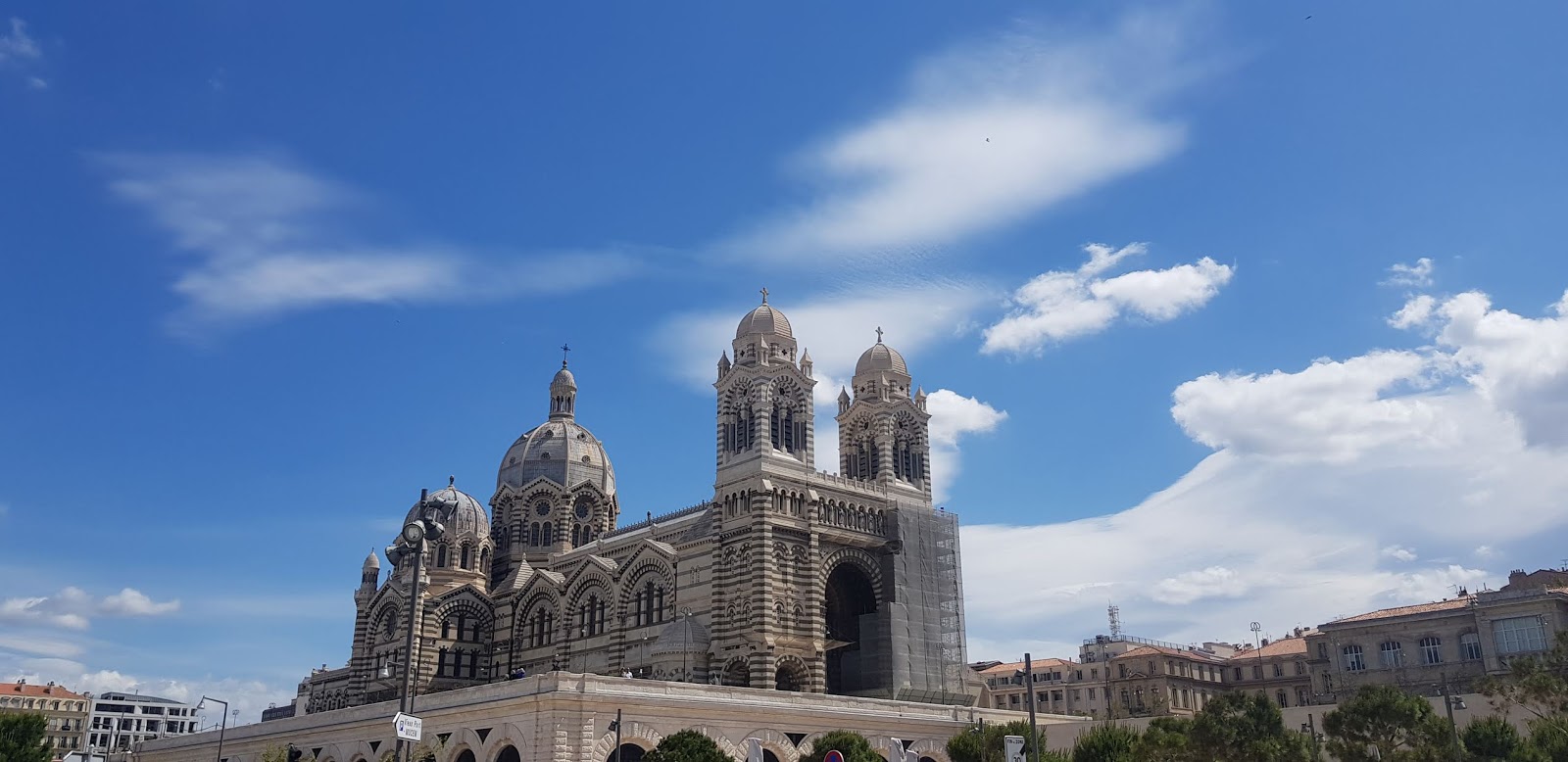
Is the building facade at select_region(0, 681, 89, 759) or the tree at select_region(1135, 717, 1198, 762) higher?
the building facade at select_region(0, 681, 89, 759)

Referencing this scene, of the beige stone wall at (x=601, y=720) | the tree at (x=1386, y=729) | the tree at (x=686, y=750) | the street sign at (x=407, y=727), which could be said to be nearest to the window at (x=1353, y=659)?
the beige stone wall at (x=601, y=720)

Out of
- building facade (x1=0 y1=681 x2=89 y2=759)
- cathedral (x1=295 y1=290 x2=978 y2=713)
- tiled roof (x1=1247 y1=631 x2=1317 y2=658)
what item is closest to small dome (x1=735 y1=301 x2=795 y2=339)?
cathedral (x1=295 y1=290 x2=978 y2=713)

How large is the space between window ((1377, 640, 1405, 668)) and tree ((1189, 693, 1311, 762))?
2979cm

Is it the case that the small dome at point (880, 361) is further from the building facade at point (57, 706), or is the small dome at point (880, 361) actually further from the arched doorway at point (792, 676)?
the building facade at point (57, 706)

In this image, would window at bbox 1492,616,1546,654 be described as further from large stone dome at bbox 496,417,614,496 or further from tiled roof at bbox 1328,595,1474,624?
large stone dome at bbox 496,417,614,496

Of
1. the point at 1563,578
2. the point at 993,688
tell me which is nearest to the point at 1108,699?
the point at 993,688

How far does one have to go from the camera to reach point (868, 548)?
3014 inches

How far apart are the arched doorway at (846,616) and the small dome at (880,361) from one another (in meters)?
14.6

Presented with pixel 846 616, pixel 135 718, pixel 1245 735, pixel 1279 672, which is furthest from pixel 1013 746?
pixel 135 718

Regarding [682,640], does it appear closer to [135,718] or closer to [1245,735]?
[1245,735]

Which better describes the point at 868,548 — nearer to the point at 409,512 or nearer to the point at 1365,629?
the point at 1365,629

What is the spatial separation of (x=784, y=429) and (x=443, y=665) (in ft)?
107

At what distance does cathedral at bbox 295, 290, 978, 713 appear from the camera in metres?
70.7

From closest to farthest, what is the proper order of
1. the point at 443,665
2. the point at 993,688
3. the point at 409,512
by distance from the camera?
the point at 443,665 < the point at 409,512 < the point at 993,688
